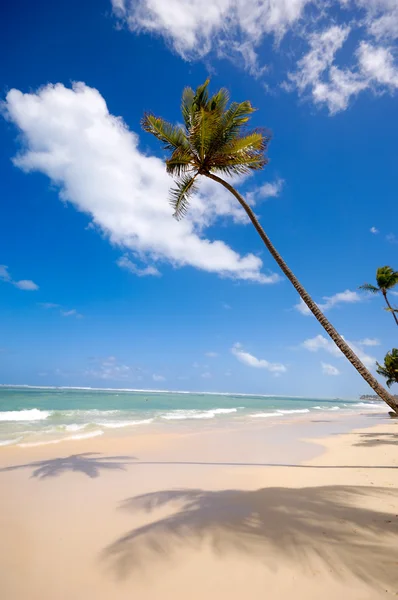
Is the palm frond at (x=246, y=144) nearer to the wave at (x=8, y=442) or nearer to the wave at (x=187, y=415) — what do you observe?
the wave at (x=8, y=442)

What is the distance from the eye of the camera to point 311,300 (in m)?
6.78

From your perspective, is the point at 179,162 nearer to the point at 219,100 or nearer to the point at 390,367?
Answer: the point at 219,100

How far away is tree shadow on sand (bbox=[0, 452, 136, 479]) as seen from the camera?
8.07 m

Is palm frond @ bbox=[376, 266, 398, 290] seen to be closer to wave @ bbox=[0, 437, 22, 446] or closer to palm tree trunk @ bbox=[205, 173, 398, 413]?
palm tree trunk @ bbox=[205, 173, 398, 413]

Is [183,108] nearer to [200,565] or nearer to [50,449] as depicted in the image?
[200,565]

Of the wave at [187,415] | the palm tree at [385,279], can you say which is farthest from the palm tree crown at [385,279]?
the wave at [187,415]

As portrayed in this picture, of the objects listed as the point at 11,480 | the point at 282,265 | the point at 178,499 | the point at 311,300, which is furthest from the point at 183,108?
the point at 11,480

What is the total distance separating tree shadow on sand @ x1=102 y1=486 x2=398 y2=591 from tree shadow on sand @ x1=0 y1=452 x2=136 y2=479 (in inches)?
110

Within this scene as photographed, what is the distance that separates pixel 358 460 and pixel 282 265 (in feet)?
22.2

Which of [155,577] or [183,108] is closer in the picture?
[155,577]

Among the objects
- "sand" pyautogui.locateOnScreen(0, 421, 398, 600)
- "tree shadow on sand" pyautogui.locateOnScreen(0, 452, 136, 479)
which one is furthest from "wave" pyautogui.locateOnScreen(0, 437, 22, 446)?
"tree shadow on sand" pyautogui.locateOnScreen(0, 452, 136, 479)

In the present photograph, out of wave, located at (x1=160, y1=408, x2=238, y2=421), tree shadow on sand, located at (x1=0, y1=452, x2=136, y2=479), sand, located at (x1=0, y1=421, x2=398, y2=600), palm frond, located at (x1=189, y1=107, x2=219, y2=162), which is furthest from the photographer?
wave, located at (x1=160, y1=408, x2=238, y2=421)

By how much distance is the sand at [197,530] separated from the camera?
3.44 meters

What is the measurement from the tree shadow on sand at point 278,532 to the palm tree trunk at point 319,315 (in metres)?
1.80
